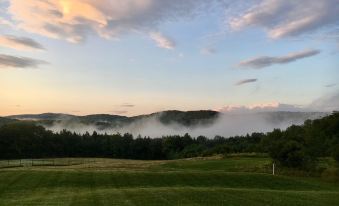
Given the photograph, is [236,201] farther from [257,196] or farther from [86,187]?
[86,187]

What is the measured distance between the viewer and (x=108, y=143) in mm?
187000

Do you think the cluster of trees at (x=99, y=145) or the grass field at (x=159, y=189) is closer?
the grass field at (x=159, y=189)

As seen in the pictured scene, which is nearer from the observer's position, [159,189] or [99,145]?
[159,189]

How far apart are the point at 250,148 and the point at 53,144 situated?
81.3m

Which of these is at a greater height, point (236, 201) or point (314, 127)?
point (314, 127)

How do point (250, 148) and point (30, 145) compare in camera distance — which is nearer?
point (250, 148)

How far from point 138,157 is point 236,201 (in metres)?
155

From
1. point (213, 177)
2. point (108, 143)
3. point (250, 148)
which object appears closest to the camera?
point (213, 177)

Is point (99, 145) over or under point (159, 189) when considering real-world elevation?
over

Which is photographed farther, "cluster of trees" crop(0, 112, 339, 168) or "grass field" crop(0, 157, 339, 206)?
"cluster of trees" crop(0, 112, 339, 168)

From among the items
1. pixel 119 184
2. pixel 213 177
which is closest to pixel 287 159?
pixel 213 177

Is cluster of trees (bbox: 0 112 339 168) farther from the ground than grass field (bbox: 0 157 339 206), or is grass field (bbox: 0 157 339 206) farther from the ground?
cluster of trees (bbox: 0 112 339 168)

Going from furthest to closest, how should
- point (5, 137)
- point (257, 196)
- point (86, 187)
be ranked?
point (5, 137)
point (86, 187)
point (257, 196)

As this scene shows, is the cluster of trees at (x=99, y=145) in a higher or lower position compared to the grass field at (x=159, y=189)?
higher
